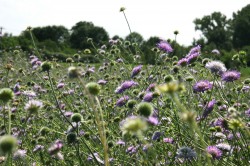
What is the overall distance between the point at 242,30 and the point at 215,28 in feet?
17.8

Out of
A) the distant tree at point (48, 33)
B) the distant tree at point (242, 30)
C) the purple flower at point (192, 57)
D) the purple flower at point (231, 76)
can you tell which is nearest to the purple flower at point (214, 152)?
the purple flower at point (231, 76)

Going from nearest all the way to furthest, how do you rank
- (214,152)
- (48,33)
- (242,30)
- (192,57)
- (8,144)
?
(8,144) < (214,152) < (192,57) < (242,30) < (48,33)

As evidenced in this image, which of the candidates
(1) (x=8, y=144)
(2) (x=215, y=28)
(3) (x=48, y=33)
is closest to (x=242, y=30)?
(2) (x=215, y=28)

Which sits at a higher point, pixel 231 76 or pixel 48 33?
pixel 48 33

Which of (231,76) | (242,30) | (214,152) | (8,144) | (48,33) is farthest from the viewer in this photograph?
(48,33)

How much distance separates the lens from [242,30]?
47.1 m

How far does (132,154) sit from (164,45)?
1.53 meters

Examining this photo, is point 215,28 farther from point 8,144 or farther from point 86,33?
point 8,144

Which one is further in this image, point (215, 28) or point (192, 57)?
point (215, 28)

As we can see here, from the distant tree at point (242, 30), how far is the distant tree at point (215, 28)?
3.51ft

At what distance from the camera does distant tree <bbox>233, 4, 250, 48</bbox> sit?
46028mm

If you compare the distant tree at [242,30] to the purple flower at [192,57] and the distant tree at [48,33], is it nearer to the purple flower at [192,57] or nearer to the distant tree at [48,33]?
the distant tree at [48,33]

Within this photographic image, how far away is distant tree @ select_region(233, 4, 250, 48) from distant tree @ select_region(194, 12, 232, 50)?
107 centimetres

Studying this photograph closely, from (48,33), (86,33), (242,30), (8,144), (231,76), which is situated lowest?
(231,76)
